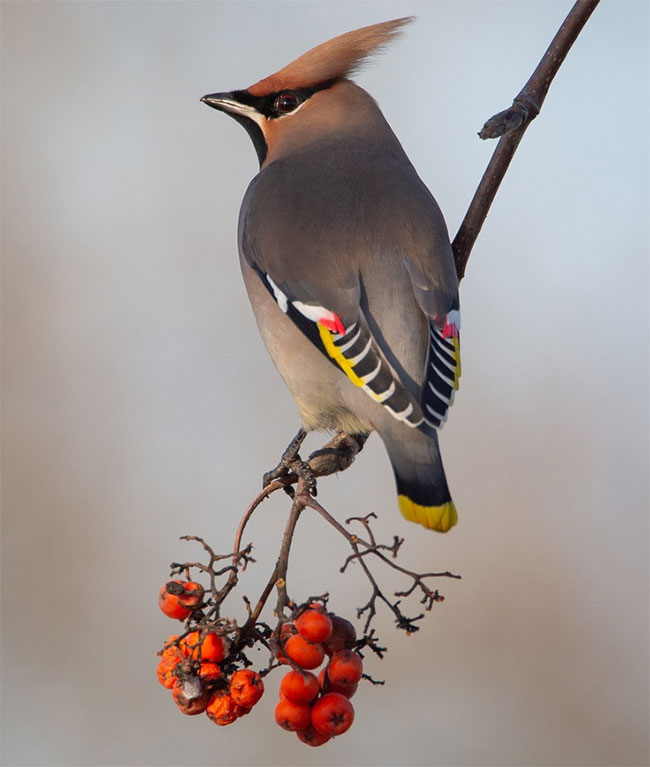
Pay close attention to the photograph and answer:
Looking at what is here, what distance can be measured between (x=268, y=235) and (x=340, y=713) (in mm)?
1148

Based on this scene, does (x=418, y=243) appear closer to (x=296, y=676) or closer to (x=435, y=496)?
(x=435, y=496)

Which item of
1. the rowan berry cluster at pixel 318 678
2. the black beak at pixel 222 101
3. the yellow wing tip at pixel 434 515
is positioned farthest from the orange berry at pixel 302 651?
the black beak at pixel 222 101

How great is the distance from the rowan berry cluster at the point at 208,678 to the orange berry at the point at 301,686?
49 mm

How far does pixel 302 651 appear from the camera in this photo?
5.78 ft

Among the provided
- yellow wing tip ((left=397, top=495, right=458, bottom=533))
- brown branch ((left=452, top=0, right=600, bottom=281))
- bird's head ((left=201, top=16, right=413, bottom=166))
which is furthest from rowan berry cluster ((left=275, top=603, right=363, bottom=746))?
bird's head ((left=201, top=16, right=413, bottom=166))

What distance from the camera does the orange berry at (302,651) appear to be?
5.76 ft

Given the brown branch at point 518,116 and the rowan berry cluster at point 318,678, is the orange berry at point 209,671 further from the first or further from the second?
the brown branch at point 518,116

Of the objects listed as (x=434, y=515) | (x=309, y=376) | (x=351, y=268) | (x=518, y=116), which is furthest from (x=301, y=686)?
(x=518, y=116)

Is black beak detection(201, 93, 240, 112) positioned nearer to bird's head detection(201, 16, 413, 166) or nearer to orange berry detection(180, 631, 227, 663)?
bird's head detection(201, 16, 413, 166)

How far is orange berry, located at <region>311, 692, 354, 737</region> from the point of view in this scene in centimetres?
180

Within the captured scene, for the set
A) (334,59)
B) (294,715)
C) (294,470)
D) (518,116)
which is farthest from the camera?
(334,59)

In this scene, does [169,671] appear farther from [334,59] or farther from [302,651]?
[334,59]

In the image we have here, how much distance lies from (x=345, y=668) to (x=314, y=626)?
15 centimetres

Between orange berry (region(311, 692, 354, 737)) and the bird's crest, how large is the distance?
1679mm
